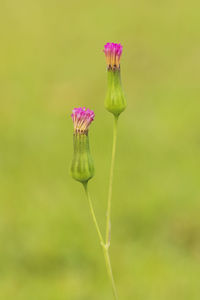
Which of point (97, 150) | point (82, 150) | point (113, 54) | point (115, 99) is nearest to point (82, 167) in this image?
point (82, 150)

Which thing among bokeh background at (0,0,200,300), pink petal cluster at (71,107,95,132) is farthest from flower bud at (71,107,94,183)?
bokeh background at (0,0,200,300)

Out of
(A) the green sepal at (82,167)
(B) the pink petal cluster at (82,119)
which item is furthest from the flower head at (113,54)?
(A) the green sepal at (82,167)

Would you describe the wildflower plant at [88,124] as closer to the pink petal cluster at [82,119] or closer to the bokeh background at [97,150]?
the pink petal cluster at [82,119]

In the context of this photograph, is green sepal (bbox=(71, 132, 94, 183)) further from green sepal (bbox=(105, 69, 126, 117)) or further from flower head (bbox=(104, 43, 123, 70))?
flower head (bbox=(104, 43, 123, 70))

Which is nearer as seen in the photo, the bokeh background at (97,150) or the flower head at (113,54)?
the flower head at (113,54)

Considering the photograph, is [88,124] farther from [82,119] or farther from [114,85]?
[114,85]

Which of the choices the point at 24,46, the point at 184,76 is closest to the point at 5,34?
the point at 24,46
